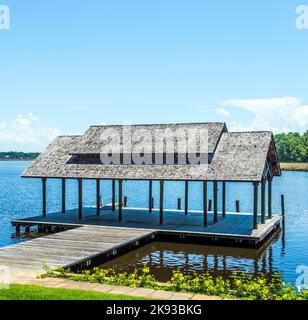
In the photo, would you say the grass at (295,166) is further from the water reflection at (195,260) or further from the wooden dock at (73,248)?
the wooden dock at (73,248)

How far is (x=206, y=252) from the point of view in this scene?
1070 inches

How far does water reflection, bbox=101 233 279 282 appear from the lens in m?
23.3

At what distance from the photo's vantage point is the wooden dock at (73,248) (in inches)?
805

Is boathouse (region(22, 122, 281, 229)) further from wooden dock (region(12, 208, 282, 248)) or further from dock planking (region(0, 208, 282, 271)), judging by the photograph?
dock planking (region(0, 208, 282, 271))

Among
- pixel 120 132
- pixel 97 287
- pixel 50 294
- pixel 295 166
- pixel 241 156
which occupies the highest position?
pixel 120 132

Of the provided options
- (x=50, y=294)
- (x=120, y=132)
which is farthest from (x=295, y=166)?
(x=50, y=294)

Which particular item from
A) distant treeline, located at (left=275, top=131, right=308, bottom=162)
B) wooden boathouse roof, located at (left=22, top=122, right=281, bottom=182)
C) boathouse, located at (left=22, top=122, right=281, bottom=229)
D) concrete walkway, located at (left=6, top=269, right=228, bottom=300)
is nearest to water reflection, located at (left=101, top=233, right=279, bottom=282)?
boathouse, located at (left=22, top=122, right=281, bottom=229)

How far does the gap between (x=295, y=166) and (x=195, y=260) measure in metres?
127

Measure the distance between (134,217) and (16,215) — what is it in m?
14.3

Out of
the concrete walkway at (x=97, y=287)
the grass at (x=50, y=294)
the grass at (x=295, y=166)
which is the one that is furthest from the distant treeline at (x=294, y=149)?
the grass at (x=50, y=294)

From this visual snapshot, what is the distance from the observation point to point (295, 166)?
476 feet

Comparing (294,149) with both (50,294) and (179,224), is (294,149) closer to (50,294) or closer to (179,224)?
(179,224)
